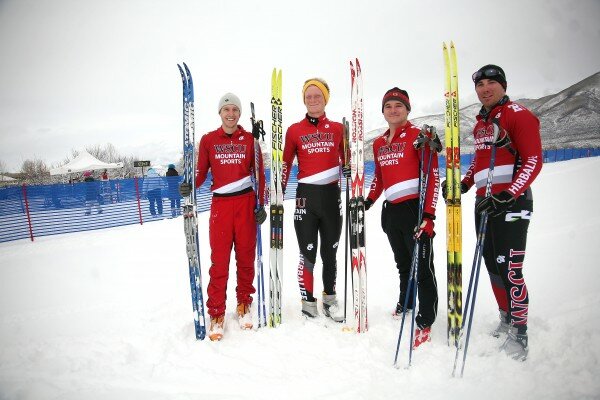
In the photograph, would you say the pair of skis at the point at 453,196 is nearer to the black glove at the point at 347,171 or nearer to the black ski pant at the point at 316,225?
the black glove at the point at 347,171

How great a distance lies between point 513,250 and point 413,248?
747 mm

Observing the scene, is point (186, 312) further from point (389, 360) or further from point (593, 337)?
point (593, 337)

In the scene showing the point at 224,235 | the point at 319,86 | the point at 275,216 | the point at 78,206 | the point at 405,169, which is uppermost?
the point at 319,86

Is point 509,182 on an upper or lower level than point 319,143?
lower

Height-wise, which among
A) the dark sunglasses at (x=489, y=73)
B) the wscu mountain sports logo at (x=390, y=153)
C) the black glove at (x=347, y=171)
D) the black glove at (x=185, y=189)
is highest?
the dark sunglasses at (x=489, y=73)

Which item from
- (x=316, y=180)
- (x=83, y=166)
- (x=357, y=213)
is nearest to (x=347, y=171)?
(x=316, y=180)

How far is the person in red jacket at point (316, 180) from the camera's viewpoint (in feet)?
10.2

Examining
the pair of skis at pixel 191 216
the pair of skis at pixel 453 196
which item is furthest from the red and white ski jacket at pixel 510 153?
the pair of skis at pixel 191 216

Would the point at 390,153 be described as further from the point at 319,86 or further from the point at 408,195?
the point at 319,86

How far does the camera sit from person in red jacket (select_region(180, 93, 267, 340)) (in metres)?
3.10

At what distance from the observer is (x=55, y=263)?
6.41 meters

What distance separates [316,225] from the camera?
3.20 meters

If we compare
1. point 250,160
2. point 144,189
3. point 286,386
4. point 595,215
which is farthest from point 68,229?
point 595,215

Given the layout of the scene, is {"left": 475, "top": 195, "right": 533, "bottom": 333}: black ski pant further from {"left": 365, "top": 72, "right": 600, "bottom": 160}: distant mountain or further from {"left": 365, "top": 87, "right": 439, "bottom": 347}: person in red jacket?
{"left": 365, "top": 72, "right": 600, "bottom": 160}: distant mountain
